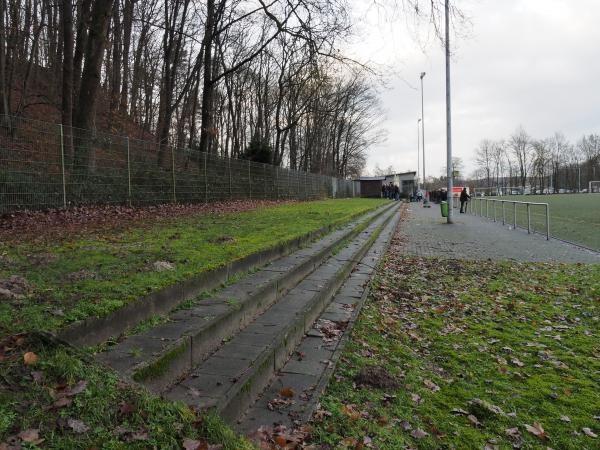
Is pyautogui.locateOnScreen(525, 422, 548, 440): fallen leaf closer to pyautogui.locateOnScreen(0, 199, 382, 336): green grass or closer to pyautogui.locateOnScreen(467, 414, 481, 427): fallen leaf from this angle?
pyautogui.locateOnScreen(467, 414, 481, 427): fallen leaf

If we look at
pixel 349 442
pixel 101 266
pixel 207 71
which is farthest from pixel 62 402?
pixel 207 71

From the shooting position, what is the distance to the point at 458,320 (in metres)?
5.54

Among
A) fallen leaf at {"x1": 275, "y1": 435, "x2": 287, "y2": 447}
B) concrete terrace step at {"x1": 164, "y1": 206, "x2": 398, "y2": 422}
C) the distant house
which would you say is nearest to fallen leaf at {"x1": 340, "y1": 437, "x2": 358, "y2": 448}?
fallen leaf at {"x1": 275, "y1": 435, "x2": 287, "y2": 447}

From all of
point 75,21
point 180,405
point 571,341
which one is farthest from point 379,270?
point 75,21

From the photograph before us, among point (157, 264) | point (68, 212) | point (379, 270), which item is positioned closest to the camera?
point (157, 264)

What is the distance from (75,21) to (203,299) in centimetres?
1501

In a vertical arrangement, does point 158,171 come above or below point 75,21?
below

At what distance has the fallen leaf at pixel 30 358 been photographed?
2301 millimetres

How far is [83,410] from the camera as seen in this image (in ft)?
6.94

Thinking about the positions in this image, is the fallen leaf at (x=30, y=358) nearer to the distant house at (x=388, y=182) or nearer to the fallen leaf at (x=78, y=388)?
the fallen leaf at (x=78, y=388)

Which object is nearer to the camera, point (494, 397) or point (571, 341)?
point (494, 397)

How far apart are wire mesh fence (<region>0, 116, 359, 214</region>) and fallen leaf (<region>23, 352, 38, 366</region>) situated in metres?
7.41

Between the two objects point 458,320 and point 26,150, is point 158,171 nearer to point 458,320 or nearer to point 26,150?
point 26,150

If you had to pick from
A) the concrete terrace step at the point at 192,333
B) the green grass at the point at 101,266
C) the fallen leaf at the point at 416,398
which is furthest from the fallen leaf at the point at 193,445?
the fallen leaf at the point at 416,398
